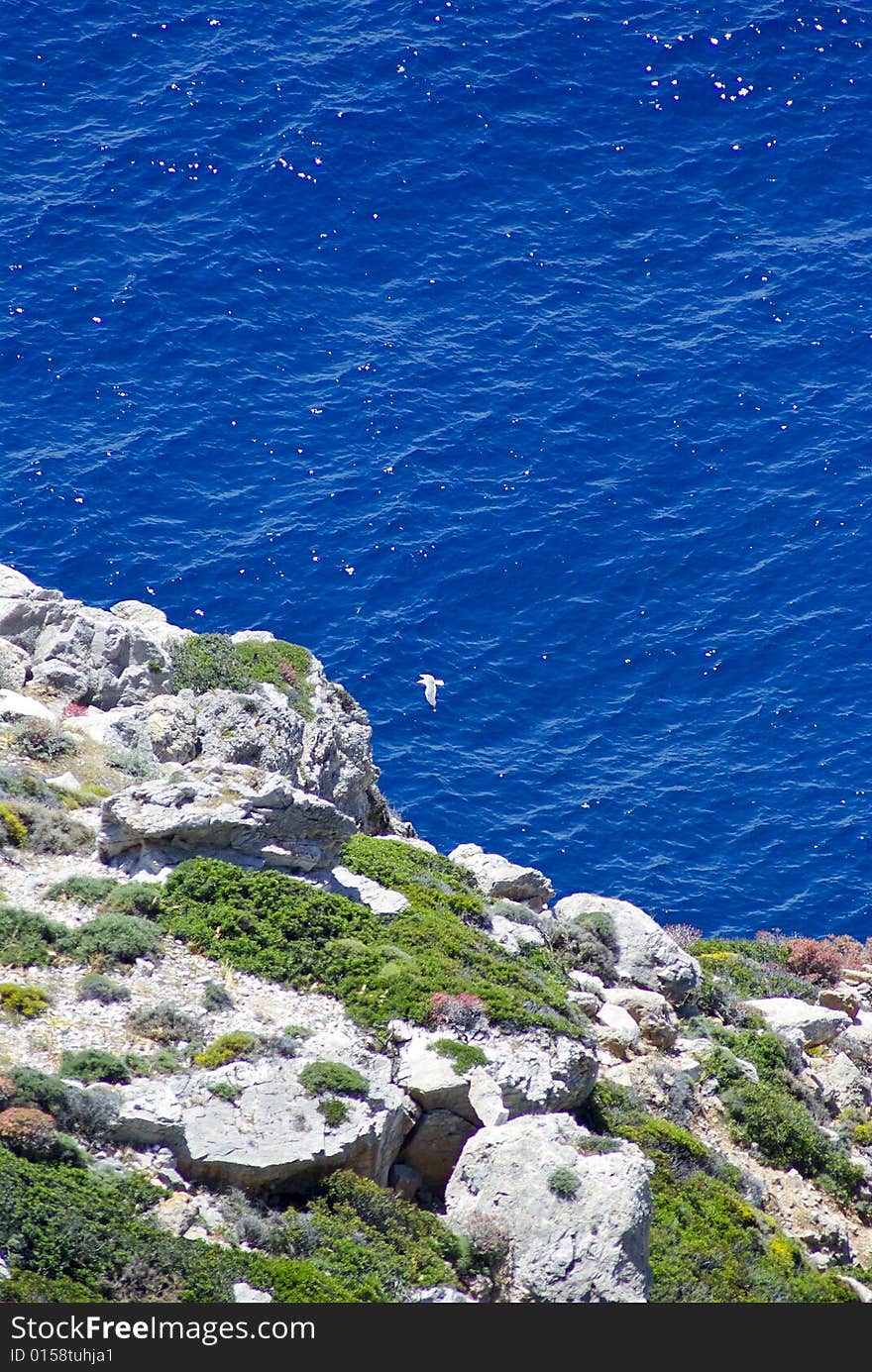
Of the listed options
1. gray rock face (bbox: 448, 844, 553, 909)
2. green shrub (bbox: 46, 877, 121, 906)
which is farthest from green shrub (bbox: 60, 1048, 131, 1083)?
gray rock face (bbox: 448, 844, 553, 909)

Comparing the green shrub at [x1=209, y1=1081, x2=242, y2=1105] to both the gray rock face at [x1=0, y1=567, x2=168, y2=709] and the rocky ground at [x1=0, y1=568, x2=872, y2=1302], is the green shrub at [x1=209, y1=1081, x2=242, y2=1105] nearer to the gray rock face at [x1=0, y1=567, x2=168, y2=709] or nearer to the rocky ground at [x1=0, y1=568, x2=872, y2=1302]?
the rocky ground at [x1=0, y1=568, x2=872, y2=1302]

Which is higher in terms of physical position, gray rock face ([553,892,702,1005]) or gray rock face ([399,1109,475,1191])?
gray rock face ([553,892,702,1005])

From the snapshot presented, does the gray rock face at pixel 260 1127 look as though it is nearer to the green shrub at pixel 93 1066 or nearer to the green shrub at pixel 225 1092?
the green shrub at pixel 225 1092

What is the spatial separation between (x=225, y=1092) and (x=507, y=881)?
774 inches

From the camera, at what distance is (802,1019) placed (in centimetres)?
4916

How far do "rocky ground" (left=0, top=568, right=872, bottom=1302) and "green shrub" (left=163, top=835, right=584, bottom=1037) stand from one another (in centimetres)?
8

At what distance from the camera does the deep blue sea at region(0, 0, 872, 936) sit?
68.5 metres

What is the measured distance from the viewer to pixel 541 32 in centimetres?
9712

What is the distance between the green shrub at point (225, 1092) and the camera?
3231cm

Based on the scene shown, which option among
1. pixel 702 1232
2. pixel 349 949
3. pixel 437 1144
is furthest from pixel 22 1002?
pixel 702 1232

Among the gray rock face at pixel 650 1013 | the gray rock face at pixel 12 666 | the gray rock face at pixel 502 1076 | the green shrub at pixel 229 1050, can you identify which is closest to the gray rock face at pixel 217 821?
the gray rock face at pixel 502 1076

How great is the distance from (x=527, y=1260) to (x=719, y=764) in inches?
1541

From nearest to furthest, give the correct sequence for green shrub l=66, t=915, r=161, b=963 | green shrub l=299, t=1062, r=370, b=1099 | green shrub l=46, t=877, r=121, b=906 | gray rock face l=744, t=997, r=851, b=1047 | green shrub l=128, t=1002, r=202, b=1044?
green shrub l=299, t=1062, r=370, b=1099 < green shrub l=128, t=1002, r=202, b=1044 < green shrub l=66, t=915, r=161, b=963 < green shrub l=46, t=877, r=121, b=906 < gray rock face l=744, t=997, r=851, b=1047

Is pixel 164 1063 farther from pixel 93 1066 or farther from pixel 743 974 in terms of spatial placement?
pixel 743 974
